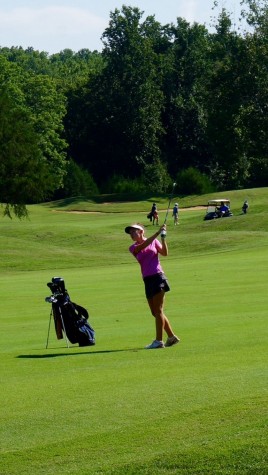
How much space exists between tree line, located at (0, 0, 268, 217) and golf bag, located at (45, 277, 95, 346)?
8236cm

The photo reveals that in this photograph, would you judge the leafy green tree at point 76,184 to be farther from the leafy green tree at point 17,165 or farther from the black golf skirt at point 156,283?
the black golf skirt at point 156,283

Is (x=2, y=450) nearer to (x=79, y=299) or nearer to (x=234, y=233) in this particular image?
(x=79, y=299)

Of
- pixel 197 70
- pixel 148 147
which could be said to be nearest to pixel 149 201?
pixel 148 147

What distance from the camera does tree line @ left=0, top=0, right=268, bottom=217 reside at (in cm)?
10244

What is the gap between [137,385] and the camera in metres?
12.2

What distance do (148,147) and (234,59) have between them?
16.4 metres

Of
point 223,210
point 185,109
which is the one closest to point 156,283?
point 223,210

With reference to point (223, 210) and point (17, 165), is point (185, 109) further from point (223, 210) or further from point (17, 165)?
point (17, 165)

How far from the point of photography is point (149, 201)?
97812 mm

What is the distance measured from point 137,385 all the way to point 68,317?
5.21 metres

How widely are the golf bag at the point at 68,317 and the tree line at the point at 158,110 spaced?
8236cm

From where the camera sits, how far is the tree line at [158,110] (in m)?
102

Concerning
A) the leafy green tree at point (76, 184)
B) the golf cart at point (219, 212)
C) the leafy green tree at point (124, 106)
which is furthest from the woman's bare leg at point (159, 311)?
the leafy green tree at point (124, 106)

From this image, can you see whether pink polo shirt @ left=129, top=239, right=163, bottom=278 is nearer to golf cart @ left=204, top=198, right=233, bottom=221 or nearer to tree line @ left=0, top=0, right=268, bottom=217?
golf cart @ left=204, top=198, right=233, bottom=221
